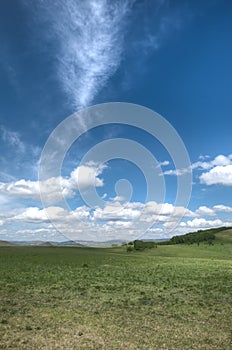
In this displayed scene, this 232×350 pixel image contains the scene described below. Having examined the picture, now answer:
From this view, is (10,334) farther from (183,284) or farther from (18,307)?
(183,284)

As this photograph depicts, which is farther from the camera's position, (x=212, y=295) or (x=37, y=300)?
(x=212, y=295)

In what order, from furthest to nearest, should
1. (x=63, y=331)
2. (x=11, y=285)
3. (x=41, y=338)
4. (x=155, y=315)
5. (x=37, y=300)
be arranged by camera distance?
1. (x=11, y=285)
2. (x=37, y=300)
3. (x=155, y=315)
4. (x=63, y=331)
5. (x=41, y=338)

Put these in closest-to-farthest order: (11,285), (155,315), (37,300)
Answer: (155,315) < (37,300) < (11,285)

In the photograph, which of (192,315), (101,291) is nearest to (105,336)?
(192,315)

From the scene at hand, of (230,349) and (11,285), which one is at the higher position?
(11,285)

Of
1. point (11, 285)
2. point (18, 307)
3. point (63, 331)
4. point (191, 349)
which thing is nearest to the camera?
point (191, 349)

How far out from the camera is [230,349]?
14.8 m

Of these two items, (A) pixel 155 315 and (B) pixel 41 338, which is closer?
(B) pixel 41 338

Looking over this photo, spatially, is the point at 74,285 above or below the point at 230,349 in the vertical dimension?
above

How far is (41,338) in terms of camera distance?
51.8ft

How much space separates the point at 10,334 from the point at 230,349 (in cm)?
1007

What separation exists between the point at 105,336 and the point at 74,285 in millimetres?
16805

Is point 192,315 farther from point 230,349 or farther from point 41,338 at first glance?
point 41,338

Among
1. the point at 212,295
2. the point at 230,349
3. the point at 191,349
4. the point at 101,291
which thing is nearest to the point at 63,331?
the point at 191,349
